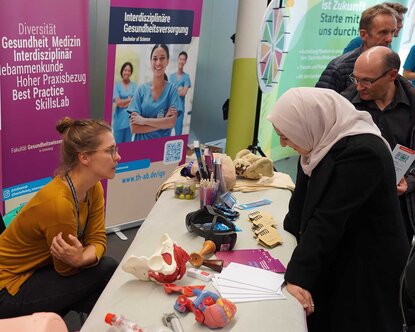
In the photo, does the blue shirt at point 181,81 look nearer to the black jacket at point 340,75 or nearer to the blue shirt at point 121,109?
the blue shirt at point 121,109

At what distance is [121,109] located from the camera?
9.89 feet

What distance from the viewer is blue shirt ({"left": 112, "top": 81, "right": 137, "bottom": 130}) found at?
2949 mm

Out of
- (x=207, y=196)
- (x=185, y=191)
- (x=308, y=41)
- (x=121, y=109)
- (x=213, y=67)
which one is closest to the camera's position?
(x=207, y=196)

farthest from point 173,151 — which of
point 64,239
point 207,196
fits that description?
point 64,239

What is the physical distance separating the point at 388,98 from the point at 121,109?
5.46 ft

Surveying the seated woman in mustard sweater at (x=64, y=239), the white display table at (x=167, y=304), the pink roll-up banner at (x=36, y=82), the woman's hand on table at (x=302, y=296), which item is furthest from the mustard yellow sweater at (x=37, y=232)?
the pink roll-up banner at (x=36, y=82)

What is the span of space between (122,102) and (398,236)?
2022 mm

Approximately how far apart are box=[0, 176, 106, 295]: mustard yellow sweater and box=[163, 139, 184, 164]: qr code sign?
163cm

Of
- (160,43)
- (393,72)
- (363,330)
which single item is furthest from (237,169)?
(160,43)

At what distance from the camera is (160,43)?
305 centimetres

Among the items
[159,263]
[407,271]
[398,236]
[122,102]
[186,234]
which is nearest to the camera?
[407,271]

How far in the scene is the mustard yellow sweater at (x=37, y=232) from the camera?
5.26ft

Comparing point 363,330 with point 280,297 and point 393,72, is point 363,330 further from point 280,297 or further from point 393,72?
point 393,72

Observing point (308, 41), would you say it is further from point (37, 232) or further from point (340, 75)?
point (37, 232)
